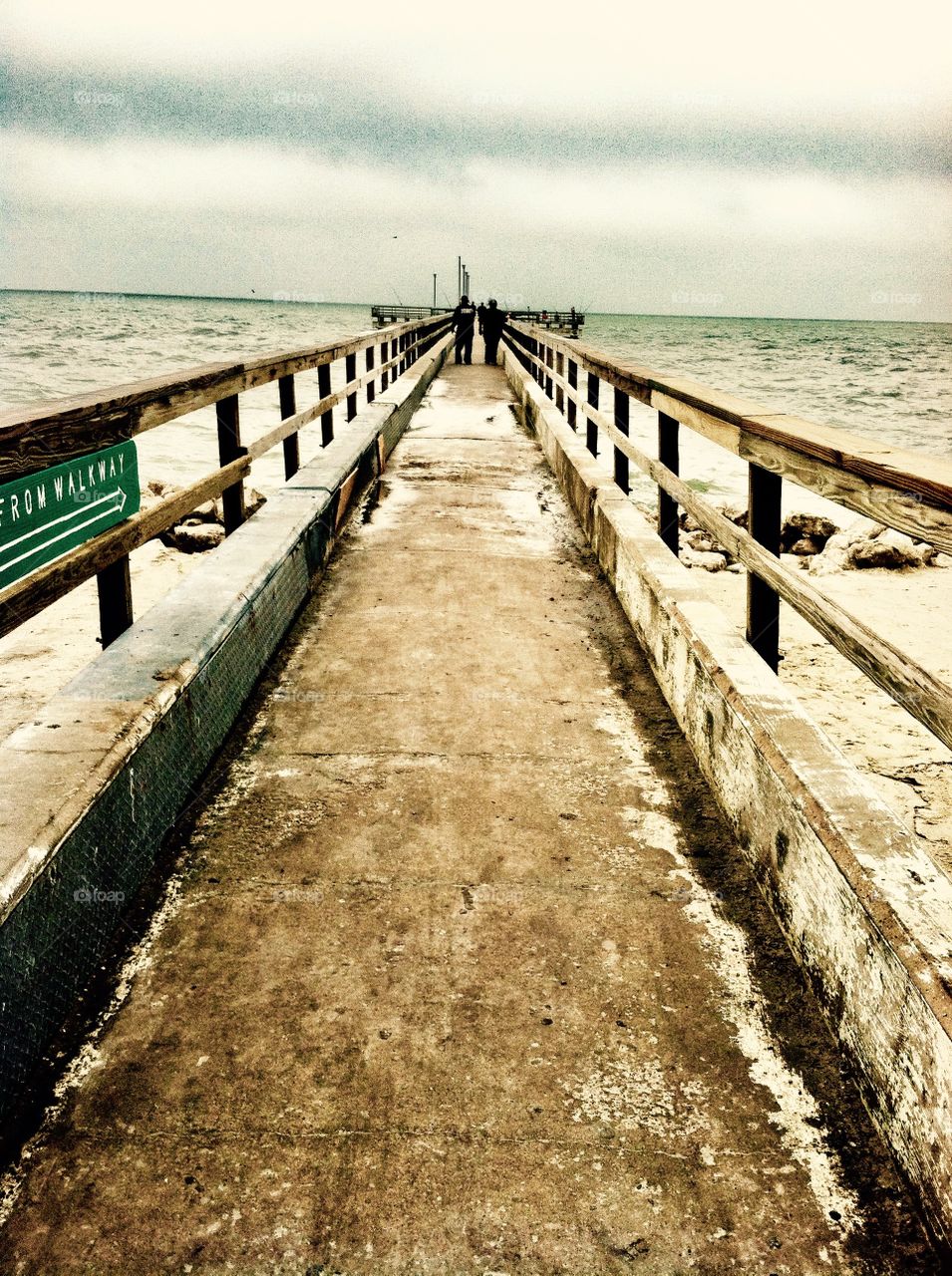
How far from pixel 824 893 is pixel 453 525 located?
4856mm

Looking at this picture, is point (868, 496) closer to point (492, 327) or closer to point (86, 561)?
point (86, 561)

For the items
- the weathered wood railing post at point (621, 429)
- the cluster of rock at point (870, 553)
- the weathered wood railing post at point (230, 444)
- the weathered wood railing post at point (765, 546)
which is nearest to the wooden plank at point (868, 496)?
the weathered wood railing post at point (765, 546)

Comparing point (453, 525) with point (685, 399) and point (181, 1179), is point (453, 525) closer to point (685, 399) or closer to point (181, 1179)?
point (685, 399)

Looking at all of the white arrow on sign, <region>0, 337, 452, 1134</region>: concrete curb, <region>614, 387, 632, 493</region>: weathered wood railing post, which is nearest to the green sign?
the white arrow on sign

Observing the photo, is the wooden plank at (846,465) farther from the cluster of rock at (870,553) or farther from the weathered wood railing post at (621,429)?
the cluster of rock at (870,553)

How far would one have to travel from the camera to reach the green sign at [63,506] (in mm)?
2291

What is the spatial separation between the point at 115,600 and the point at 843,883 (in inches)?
→ 96.8

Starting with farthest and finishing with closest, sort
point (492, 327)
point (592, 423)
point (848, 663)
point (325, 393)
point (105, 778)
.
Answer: point (492, 327), point (592, 423), point (325, 393), point (848, 663), point (105, 778)

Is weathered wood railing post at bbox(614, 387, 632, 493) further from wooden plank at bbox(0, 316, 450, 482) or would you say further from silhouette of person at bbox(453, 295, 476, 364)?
silhouette of person at bbox(453, 295, 476, 364)

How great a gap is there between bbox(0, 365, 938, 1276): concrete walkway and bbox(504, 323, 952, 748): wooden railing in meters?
0.74

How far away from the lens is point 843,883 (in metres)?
2.00

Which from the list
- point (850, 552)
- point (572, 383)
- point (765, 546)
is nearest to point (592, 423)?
point (572, 383)

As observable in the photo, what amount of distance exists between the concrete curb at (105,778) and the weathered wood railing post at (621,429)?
8.71 feet

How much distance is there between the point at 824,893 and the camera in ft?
6.91
